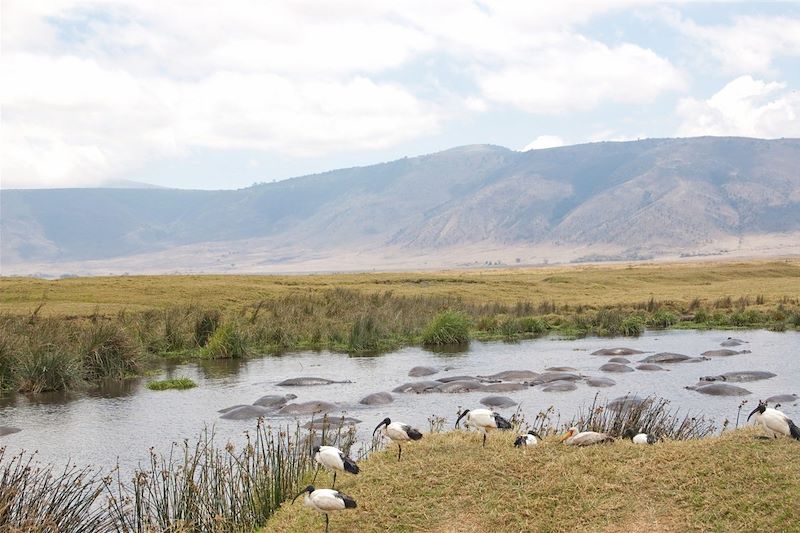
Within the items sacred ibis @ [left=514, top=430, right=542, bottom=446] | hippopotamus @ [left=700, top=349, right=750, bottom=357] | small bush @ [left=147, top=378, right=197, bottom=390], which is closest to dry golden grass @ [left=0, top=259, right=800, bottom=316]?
small bush @ [left=147, top=378, right=197, bottom=390]

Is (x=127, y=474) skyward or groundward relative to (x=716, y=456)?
groundward

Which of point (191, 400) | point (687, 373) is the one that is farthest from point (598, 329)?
point (191, 400)

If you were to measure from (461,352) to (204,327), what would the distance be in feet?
29.2

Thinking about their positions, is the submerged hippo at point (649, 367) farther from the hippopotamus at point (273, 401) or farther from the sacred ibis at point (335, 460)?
the sacred ibis at point (335, 460)

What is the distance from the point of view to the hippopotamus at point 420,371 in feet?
79.7

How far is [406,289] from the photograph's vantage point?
2115 inches

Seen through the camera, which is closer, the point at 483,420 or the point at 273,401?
the point at 483,420

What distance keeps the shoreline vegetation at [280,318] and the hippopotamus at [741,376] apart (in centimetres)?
1118

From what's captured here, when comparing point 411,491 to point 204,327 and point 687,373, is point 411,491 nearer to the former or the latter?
point 687,373

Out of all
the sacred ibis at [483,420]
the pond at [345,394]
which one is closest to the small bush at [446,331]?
the pond at [345,394]

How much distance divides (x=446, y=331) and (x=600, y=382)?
411 inches

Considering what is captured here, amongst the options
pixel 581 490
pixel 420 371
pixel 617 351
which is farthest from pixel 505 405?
pixel 617 351

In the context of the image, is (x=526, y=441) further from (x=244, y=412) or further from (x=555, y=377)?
(x=555, y=377)

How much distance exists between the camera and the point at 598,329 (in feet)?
116
